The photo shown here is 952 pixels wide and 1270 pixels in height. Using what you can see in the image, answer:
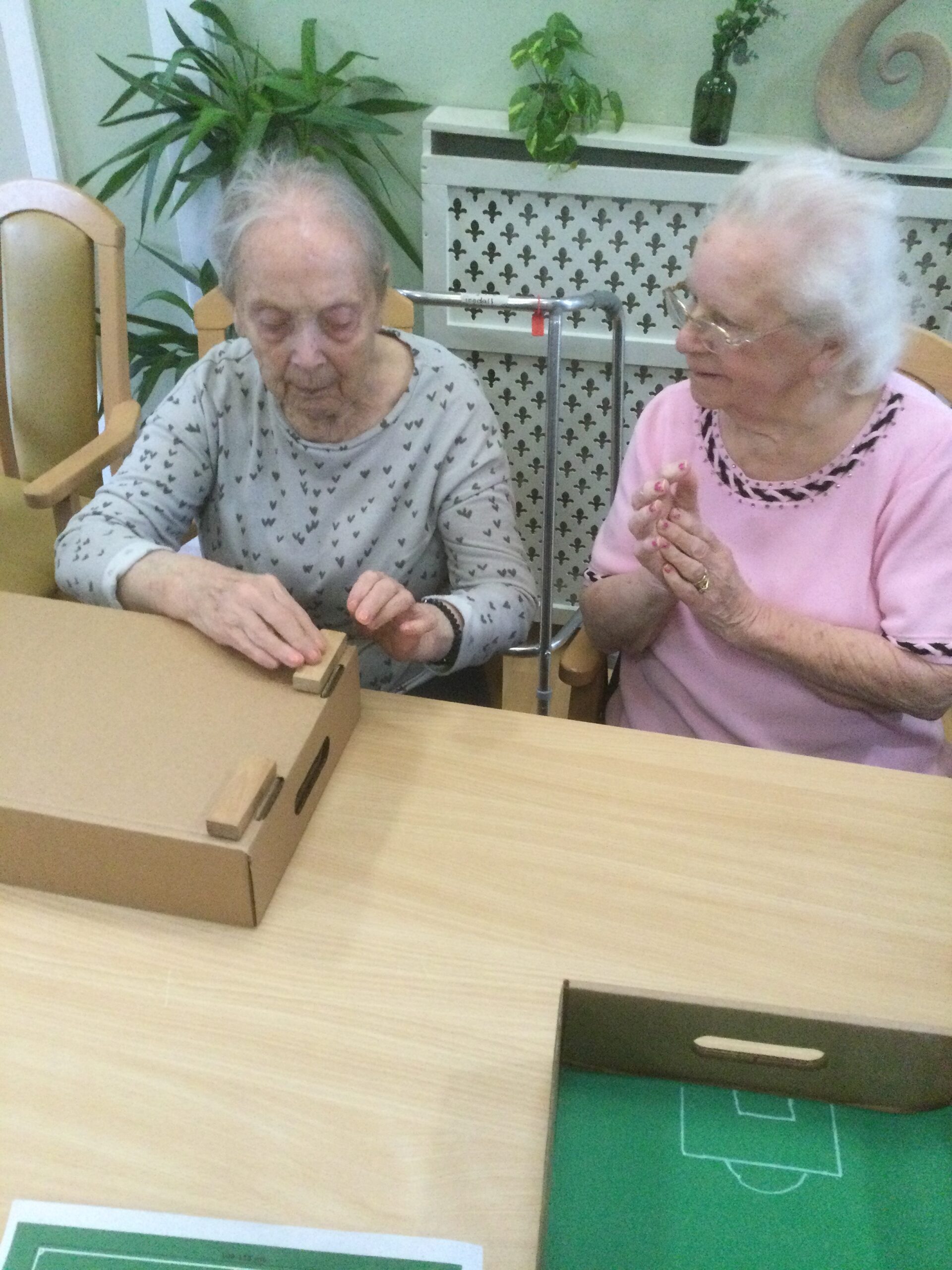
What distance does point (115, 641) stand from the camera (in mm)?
1007

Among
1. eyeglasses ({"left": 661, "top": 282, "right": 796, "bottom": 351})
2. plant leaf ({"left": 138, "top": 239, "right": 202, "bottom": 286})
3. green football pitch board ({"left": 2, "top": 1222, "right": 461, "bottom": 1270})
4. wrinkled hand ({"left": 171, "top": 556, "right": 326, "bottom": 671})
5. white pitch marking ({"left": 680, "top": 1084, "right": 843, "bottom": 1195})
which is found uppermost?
eyeglasses ({"left": 661, "top": 282, "right": 796, "bottom": 351})

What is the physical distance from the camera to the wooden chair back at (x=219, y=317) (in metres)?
1.59

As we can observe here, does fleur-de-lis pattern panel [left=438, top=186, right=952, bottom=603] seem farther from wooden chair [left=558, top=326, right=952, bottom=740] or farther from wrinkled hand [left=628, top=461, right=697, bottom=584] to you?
wrinkled hand [left=628, top=461, right=697, bottom=584]

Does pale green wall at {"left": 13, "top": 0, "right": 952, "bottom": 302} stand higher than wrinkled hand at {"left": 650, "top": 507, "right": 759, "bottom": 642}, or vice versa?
pale green wall at {"left": 13, "top": 0, "right": 952, "bottom": 302}

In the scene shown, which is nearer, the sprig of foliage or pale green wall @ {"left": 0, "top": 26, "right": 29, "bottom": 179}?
the sprig of foliage

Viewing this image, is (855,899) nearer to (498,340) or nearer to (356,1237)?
(356,1237)

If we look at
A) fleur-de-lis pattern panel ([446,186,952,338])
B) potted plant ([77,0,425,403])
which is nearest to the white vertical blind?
potted plant ([77,0,425,403])

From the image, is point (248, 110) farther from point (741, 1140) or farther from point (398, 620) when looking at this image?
point (741, 1140)

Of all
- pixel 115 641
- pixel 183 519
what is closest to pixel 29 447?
pixel 183 519

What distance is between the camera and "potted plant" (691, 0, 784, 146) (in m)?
1.94

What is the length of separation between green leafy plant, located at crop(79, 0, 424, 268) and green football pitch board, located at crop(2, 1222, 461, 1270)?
1867 millimetres

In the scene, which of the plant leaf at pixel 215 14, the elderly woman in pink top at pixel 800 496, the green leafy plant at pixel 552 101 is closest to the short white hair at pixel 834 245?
the elderly woman in pink top at pixel 800 496

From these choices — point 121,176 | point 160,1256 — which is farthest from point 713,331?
point 121,176

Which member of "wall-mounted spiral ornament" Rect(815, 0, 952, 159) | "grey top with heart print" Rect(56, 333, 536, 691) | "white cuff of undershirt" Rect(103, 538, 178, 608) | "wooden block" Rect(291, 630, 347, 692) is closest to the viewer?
"wooden block" Rect(291, 630, 347, 692)
